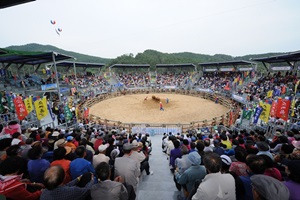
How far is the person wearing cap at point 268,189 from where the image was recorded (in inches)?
70.5

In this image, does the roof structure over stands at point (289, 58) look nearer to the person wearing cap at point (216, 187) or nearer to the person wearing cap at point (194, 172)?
the person wearing cap at point (194, 172)

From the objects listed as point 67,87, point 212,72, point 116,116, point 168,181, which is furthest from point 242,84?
point 67,87

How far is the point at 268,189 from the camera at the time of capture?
5.98 feet

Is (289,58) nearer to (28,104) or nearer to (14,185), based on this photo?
(14,185)

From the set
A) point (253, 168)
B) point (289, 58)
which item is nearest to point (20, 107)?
point (253, 168)

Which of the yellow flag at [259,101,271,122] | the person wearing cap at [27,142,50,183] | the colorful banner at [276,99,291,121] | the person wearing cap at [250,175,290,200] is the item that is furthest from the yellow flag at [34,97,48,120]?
the colorful banner at [276,99,291,121]

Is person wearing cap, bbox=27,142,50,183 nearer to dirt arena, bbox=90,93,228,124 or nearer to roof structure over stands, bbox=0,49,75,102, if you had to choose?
roof structure over stands, bbox=0,49,75,102

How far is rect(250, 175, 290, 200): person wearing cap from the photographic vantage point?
179cm

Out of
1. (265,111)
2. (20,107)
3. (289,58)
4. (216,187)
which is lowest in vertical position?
(265,111)

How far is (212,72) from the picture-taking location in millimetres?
36094

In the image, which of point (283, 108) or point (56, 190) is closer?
point (56, 190)

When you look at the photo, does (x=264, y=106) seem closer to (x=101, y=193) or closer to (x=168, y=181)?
(x=168, y=181)

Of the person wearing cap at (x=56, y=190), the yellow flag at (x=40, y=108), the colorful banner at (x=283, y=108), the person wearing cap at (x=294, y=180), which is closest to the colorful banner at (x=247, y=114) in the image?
the colorful banner at (x=283, y=108)

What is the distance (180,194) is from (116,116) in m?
15.3
